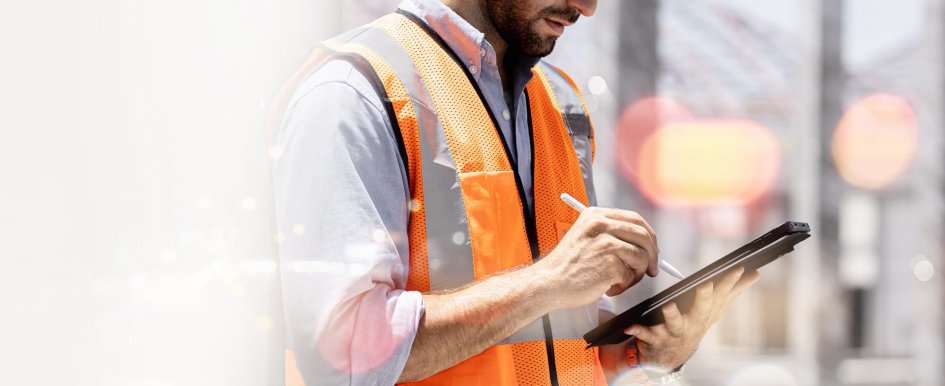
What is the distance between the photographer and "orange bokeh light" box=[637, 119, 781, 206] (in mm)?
3932

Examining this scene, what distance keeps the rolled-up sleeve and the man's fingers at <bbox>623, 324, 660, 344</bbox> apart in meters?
0.29

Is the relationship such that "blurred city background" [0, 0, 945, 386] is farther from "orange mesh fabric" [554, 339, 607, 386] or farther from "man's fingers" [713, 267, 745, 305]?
"man's fingers" [713, 267, 745, 305]

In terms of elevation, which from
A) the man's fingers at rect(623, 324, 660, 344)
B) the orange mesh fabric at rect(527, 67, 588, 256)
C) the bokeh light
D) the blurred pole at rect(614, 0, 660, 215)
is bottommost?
the bokeh light

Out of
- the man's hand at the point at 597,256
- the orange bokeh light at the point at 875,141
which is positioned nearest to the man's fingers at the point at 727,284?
the man's hand at the point at 597,256

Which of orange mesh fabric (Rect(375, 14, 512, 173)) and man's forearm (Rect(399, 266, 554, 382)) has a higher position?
orange mesh fabric (Rect(375, 14, 512, 173))

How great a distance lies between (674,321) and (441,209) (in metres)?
0.34

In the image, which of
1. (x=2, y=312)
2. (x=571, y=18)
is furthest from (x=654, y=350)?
(x=2, y=312)

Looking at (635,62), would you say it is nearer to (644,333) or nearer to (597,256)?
(644,333)

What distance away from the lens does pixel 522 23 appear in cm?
111

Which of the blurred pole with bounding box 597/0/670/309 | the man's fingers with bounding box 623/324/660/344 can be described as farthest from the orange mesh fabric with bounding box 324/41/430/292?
the blurred pole with bounding box 597/0/670/309

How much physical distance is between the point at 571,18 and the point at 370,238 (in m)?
0.43

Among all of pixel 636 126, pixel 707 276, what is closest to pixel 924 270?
pixel 636 126

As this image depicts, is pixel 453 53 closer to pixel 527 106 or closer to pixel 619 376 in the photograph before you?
pixel 527 106

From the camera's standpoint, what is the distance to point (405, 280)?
946mm
